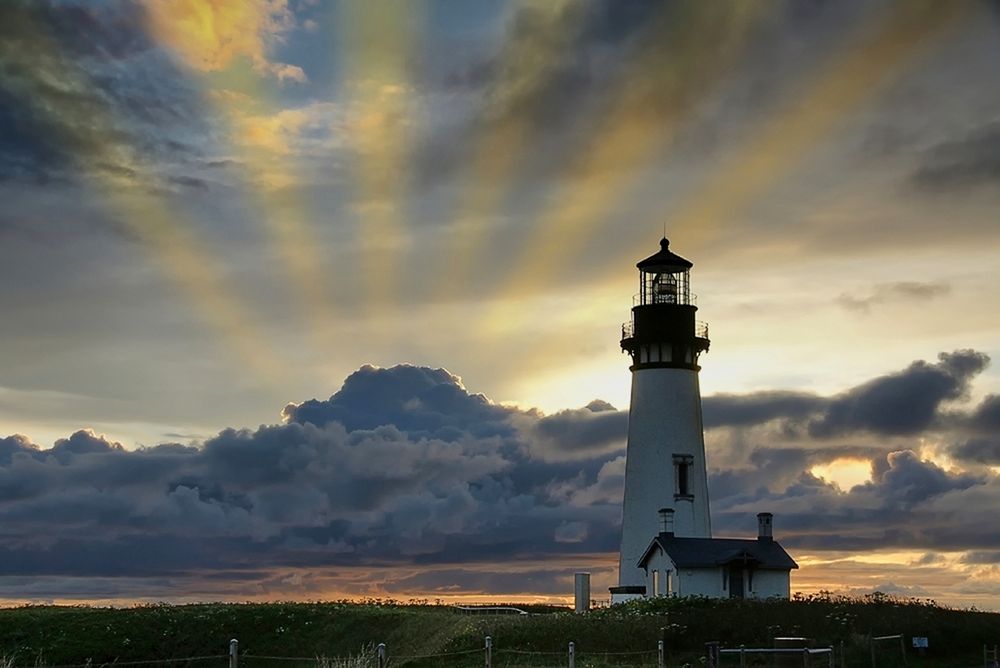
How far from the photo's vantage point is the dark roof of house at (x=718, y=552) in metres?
57.3

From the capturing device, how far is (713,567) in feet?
188

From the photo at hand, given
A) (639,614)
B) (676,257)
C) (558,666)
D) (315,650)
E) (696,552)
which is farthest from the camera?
A: (676,257)

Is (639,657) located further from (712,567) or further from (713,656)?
(712,567)

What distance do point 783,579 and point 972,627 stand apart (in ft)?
40.6

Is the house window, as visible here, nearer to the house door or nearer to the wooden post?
the house door

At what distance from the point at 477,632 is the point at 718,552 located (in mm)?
15774

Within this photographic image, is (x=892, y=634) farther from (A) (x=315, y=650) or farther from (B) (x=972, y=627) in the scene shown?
(A) (x=315, y=650)

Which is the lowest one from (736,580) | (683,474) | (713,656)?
(713,656)

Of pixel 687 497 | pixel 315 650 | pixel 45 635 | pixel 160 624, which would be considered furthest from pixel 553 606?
pixel 45 635

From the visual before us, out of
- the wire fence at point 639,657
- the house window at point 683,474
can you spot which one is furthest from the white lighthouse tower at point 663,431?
the wire fence at point 639,657

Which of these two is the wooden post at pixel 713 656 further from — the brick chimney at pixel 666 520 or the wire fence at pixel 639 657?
the brick chimney at pixel 666 520

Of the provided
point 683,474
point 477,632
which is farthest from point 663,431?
point 477,632

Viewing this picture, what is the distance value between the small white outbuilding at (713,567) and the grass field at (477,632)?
3.54 m

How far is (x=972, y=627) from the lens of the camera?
48.2 m
